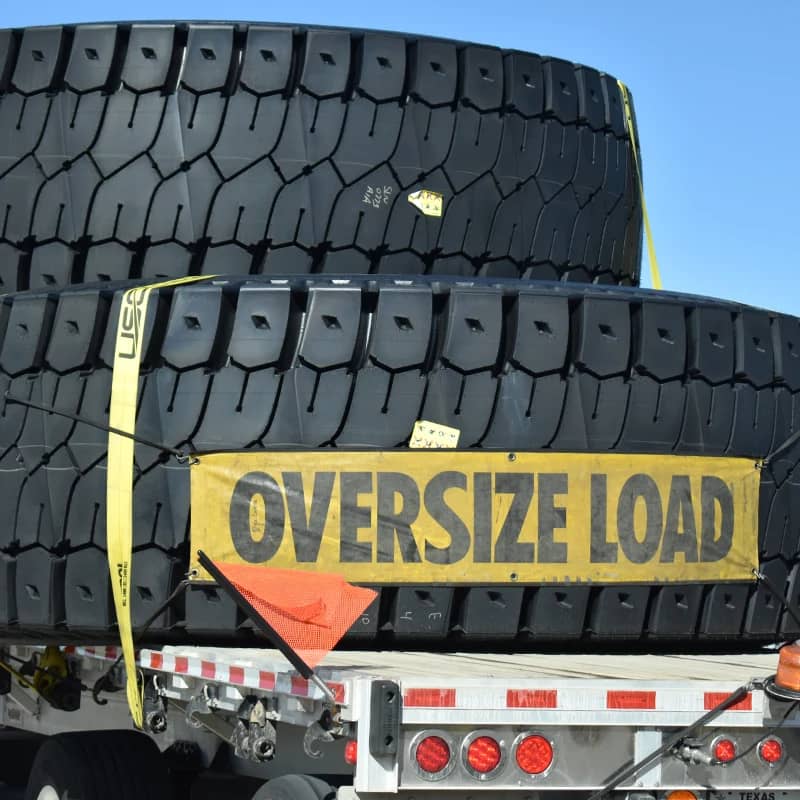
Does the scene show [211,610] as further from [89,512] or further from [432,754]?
[432,754]

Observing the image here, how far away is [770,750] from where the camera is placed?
16.1 feet

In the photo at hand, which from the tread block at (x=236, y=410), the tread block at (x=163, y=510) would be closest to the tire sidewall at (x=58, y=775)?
the tread block at (x=163, y=510)

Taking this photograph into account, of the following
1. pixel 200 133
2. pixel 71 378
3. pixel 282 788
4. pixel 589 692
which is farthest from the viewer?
pixel 200 133

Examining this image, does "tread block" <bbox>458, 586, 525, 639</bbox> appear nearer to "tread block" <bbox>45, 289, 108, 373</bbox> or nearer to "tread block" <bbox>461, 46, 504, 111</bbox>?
"tread block" <bbox>45, 289, 108, 373</bbox>

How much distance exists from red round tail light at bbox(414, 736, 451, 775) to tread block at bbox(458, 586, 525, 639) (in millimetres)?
1082

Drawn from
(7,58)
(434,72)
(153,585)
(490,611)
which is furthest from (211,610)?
(7,58)

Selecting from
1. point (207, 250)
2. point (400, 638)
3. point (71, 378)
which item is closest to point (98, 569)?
point (71, 378)

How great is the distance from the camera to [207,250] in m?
6.77

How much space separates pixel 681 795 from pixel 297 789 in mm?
1181

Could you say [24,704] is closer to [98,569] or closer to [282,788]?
[98,569]

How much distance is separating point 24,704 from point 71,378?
1935mm

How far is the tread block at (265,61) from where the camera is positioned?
22.0 feet

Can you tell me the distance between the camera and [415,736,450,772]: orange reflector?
4.54 m

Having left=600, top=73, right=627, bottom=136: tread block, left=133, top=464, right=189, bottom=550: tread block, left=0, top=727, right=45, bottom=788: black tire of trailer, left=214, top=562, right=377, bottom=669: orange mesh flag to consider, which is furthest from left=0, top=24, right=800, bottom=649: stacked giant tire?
left=0, top=727, right=45, bottom=788: black tire of trailer
